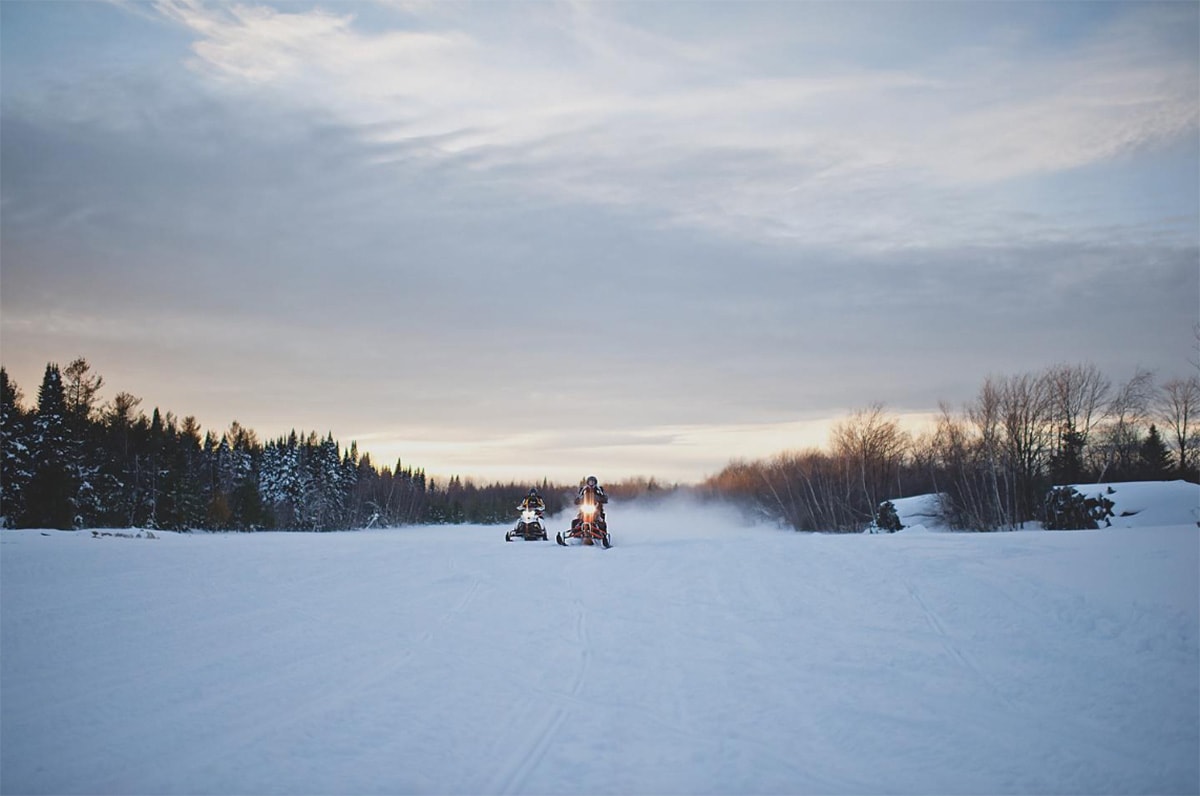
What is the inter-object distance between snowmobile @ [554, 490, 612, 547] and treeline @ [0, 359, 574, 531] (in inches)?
1272

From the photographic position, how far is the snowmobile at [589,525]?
22453 millimetres

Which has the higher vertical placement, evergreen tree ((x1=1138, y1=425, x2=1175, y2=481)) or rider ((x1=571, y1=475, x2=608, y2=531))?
evergreen tree ((x1=1138, y1=425, x2=1175, y2=481))

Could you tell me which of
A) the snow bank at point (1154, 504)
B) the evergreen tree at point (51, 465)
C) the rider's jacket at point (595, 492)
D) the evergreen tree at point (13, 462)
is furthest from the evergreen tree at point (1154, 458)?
the evergreen tree at point (13, 462)

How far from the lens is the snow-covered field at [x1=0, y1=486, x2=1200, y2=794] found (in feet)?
18.2

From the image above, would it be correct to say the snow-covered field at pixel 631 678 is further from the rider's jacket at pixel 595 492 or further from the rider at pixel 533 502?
the rider at pixel 533 502

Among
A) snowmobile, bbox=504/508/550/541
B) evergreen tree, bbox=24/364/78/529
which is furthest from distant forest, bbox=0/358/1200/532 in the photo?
snowmobile, bbox=504/508/550/541

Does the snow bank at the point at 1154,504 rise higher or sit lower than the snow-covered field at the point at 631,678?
higher

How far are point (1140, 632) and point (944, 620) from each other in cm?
221

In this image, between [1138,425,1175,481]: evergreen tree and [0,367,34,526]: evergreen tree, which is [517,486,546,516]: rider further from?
[1138,425,1175,481]: evergreen tree

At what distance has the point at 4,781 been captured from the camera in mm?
5125

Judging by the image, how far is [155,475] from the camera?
54.8 meters

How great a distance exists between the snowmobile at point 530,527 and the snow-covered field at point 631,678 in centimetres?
1180

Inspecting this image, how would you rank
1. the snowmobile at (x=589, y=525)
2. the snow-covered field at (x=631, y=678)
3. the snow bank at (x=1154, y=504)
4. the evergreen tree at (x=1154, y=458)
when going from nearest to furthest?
1. the snow-covered field at (x=631, y=678)
2. the snow bank at (x=1154, y=504)
3. the snowmobile at (x=589, y=525)
4. the evergreen tree at (x=1154, y=458)

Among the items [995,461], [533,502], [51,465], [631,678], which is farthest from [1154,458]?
[51,465]
